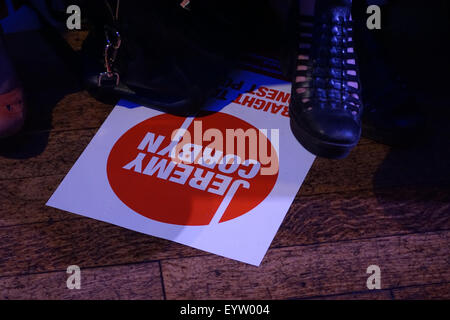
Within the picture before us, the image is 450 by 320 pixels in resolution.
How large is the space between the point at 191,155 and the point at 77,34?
0.46 metres

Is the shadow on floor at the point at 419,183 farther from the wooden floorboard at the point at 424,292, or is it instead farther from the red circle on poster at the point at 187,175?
the red circle on poster at the point at 187,175

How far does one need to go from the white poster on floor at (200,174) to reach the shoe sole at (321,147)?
0.13 feet

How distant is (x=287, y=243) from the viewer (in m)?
0.76

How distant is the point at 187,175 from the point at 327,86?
297mm

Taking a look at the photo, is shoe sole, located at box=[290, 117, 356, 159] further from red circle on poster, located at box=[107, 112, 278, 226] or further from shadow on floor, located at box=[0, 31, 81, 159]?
shadow on floor, located at box=[0, 31, 81, 159]

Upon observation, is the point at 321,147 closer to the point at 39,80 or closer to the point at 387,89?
the point at 387,89

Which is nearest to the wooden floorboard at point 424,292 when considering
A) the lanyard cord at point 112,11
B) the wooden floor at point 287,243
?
the wooden floor at point 287,243

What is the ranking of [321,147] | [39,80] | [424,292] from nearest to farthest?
1. [424,292]
2. [321,147]
3. [39,80]

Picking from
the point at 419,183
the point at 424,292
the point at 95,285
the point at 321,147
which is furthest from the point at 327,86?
the point at 95,285

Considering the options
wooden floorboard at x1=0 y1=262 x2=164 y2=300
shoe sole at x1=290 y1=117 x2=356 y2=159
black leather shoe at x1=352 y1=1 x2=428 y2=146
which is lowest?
wooden floorboard at x1=0 y1=262 x2=164 y2=300

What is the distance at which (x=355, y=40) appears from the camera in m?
0.96

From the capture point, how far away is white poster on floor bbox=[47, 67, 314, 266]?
30.8 inches

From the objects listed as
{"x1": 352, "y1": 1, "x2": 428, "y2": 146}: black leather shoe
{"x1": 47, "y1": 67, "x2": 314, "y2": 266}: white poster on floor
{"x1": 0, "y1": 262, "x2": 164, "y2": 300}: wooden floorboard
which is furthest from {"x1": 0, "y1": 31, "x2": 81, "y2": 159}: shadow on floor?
{"x1": 352, "y1": 1, "x2": 428, "y2": 146}: black leather shoe

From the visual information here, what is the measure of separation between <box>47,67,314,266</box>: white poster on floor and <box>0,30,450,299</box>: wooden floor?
0.08ft
